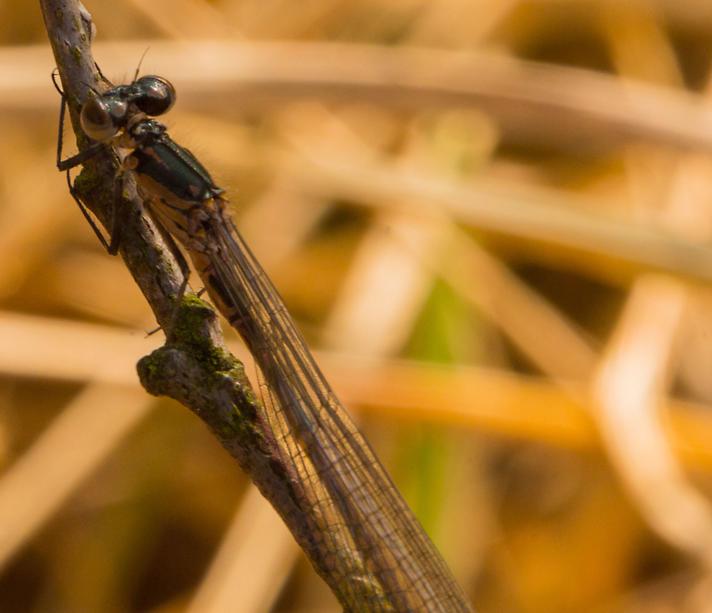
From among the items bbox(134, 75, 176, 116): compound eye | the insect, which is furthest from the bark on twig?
bbox(134, 75, 176, 116): compound eye

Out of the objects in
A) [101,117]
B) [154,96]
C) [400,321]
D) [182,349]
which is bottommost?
[182,349]

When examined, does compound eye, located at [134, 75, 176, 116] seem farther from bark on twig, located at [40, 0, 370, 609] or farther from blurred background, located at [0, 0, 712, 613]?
blurred background, located at [0, 0, 712, 613]

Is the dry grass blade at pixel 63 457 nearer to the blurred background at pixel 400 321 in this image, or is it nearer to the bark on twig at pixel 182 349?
the blurred background at pixel 400 321

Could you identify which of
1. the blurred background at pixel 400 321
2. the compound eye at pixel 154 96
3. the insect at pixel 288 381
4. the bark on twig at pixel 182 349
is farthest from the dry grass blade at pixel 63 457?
the bark on twig at pixel 182 349

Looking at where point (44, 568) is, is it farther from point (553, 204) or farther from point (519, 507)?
point (553, 204)

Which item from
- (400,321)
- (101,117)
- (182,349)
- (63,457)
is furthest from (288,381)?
(400,321)

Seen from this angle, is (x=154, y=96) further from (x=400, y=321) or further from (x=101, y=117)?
(x=400, y=321)
